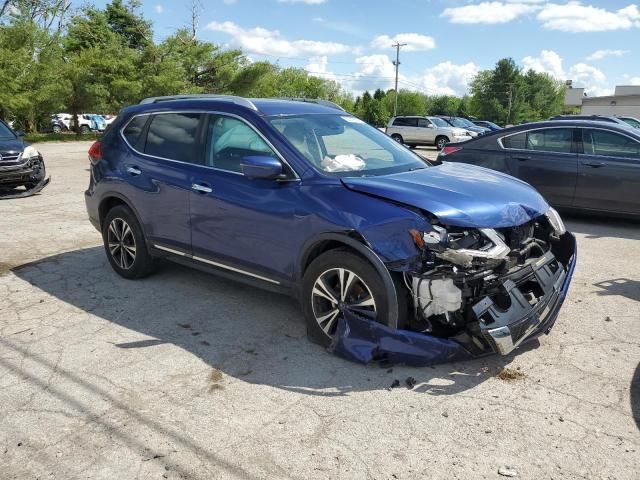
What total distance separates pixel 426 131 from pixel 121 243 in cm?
2407

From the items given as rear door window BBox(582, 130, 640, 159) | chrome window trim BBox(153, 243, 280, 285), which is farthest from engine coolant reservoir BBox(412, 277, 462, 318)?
rear door window BBox(582, 130, 640, 159)

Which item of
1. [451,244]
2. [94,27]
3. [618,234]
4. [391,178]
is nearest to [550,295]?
[451,244]

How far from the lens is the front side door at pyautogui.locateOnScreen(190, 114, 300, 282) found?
165 inches

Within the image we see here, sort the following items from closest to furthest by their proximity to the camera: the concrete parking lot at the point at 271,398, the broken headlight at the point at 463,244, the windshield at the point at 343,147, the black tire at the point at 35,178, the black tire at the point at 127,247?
the concrete parking lot at the point at 271,398
the broken headlight at the point at 463,244
the windshield at the point at 343,147
the black tire at the point at 127,247
the black tire at the point at 35,178

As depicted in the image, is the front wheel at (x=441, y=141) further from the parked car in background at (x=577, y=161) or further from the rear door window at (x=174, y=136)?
the rear door window at (x=174, y=136)

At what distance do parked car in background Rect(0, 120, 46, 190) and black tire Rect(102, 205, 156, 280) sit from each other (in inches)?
230

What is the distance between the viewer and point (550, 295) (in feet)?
12.8

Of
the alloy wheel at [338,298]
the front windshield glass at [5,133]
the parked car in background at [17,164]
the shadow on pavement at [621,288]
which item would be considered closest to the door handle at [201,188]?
the alloy wheel at [338,298]

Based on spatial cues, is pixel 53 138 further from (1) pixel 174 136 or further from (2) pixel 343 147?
(2) pixel 343 147

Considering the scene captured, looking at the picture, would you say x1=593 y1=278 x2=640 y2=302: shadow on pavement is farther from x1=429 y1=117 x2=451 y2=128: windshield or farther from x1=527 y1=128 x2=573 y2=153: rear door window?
x1=429 y1=117 x2=451 y2=128: windshield

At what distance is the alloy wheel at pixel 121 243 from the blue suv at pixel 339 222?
0.09ft

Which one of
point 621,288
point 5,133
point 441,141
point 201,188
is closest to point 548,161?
point 621,288

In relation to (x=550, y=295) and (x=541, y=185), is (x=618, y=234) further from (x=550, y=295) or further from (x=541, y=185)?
(x=550, y=295)

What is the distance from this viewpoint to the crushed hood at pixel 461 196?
3590 millimetres
